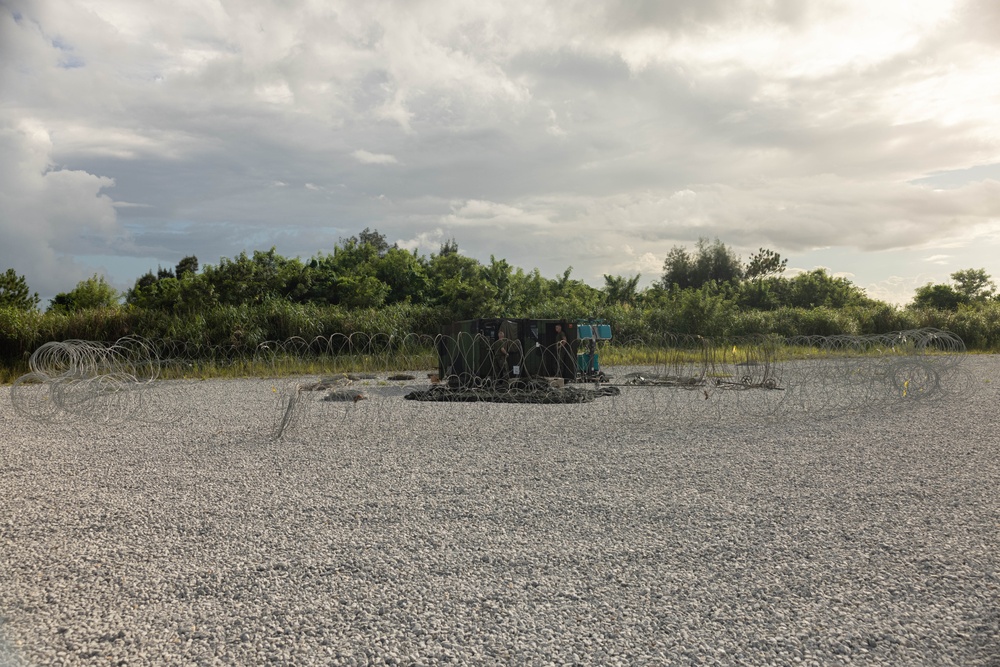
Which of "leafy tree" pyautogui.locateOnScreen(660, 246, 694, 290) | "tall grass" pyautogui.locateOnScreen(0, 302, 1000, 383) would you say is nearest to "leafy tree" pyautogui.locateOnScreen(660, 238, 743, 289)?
"leafy tree" pyautogui.locateOnScreen(660, 246, 694, 290)

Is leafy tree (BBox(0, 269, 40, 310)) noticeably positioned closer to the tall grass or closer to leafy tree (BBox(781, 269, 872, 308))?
the tall grass

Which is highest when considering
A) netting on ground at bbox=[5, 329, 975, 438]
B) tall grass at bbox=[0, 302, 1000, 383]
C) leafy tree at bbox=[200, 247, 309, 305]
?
leafy tree at bbox=[200, 247, 309, 305]

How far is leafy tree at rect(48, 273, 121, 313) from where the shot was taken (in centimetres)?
3100

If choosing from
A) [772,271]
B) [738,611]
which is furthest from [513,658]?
[772,271]

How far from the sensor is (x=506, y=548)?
419 cm

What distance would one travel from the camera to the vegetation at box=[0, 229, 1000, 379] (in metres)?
17.8

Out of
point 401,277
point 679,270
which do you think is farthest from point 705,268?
point 401,277

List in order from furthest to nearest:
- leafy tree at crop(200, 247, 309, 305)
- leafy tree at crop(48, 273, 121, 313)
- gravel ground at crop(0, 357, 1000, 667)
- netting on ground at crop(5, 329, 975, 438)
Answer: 1. leafy tree at crop(48, 273, 121, 313)
2. leafy tree at crop(200, 247, 309, 305)
3. netting on ground at crop(5, 329, 975, 438)
4. gravel ground at crop(0, 357, 1000, 667)

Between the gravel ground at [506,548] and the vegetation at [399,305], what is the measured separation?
1055cm

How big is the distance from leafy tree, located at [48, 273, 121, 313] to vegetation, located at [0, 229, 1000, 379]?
0.06 m

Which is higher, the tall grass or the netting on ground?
the tall grass

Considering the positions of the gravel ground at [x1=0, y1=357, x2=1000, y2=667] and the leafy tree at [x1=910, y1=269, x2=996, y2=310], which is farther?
the leafy tree at [x1=910, y1=269, x2=996, y2=310]

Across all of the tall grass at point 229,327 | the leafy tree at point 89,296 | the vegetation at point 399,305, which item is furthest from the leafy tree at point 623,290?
the leafy tree at point 89,296

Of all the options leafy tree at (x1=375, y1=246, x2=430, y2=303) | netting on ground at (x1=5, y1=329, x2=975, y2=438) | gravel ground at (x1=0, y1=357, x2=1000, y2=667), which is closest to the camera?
gravel ground at (x1=0, y1=357, x2=1000, y2=667)
